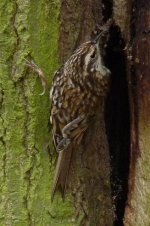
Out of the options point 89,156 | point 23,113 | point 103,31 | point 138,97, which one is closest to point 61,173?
point 89,156

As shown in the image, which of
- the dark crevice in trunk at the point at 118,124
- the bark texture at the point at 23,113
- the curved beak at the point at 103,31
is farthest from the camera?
the dark crevice in trunk at the point at 118,124

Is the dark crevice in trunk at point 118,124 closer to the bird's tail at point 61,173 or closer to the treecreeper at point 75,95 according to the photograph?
the treecreeper at point 75,95

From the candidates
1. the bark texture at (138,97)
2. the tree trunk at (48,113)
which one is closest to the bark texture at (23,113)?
the tree trunk at (48,113)

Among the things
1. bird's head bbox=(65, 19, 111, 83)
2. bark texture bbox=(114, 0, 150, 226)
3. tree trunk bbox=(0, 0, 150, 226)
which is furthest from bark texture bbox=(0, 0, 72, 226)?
bark texture bbox=(114, 0, 150, 226)

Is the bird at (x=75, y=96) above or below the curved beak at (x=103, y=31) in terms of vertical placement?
below

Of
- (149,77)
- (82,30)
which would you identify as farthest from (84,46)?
(149,77)
